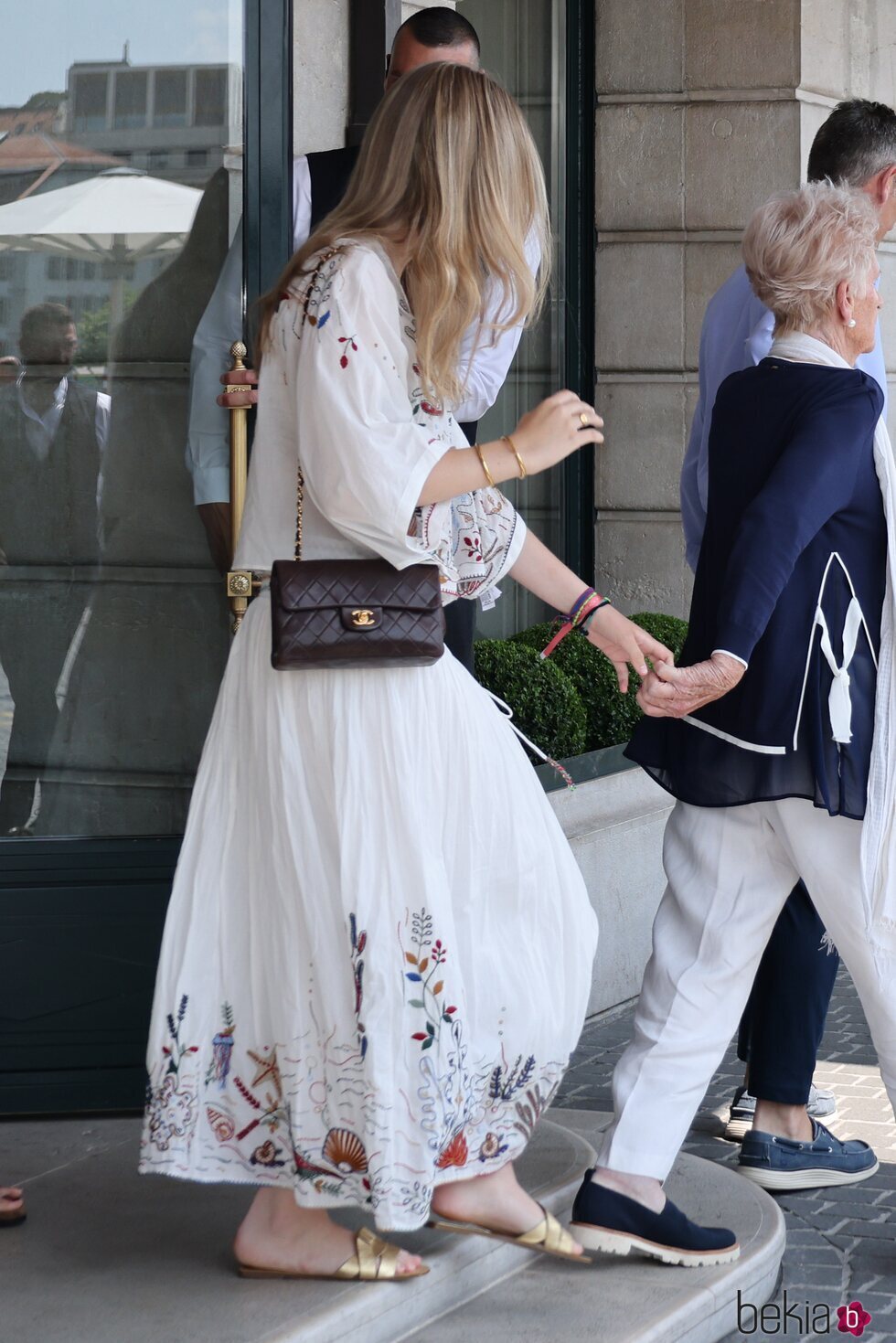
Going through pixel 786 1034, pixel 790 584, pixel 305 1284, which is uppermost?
pixel 790 584

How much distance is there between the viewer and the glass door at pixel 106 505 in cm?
422

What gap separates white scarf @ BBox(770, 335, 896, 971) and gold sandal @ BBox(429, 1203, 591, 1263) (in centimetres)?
83

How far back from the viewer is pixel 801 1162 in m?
4.09

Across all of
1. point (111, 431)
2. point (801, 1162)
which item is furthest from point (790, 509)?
point (111, 431)

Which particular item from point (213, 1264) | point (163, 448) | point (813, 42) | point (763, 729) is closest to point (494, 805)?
point (763, 729)

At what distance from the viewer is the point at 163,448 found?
14.3 ft

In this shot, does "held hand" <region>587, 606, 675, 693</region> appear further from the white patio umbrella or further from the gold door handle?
the white patio umbrella

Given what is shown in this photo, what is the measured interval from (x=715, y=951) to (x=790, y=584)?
76cm

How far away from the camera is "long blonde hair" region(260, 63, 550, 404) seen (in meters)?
2.82

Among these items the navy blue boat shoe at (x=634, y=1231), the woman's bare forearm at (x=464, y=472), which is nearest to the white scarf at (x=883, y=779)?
the navy blue boat shoe at (x=634, y=1231)

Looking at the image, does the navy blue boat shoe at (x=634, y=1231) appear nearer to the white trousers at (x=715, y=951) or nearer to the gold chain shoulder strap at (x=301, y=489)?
the white trousers at (x=715, y=951)

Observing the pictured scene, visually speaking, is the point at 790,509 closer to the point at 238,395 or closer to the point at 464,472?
the point at 464,472

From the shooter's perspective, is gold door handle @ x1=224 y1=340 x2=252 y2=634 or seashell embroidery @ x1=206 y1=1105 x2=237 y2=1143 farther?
gold door handle @ x1=224 y1=340 x2=252 y2=634

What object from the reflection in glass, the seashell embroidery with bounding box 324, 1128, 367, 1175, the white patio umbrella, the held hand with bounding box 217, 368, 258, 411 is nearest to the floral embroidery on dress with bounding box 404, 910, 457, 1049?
the seashell embroidery with bounding box 324, 1128, 367, 1175
